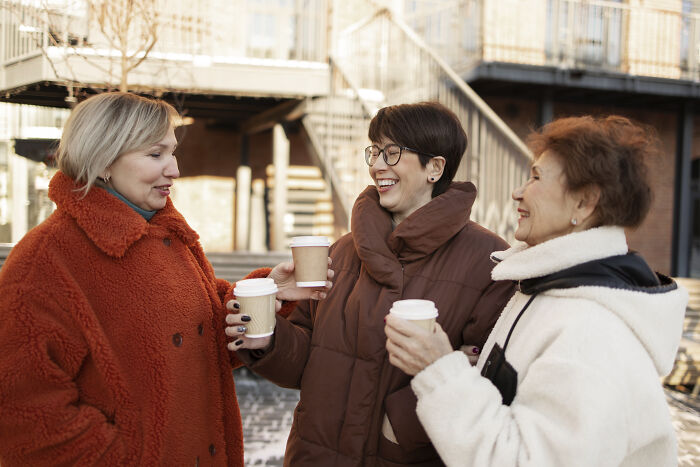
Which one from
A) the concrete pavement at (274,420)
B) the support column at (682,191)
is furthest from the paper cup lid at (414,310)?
the support column at (682,191)

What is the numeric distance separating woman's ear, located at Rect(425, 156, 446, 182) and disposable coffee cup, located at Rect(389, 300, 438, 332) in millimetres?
773

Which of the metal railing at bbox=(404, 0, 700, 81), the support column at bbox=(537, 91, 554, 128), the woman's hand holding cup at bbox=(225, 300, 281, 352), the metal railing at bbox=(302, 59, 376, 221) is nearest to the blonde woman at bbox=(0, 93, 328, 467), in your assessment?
the woman's hand holding cup at bbox=(225, 300, 281, 352)

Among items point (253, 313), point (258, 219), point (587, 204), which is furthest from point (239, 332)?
point (258, 219)

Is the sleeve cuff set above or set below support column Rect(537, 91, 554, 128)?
below

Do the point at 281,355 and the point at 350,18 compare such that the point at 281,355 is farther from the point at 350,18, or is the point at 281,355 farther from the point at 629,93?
the point at 629,93

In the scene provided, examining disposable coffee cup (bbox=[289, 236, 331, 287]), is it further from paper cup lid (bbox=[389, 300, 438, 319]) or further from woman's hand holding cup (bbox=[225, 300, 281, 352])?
paper cup lid (bbox=[389, 300, 438, 319])

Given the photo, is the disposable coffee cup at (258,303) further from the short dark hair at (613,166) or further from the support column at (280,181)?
the support column at (280,181)

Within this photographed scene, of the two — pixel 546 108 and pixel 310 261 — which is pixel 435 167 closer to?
pixel 310 261

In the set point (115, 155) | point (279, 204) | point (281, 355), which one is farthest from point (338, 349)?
point (279, 204)

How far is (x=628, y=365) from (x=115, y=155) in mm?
1482

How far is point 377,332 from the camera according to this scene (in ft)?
6.11

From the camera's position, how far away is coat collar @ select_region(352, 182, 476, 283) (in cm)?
191

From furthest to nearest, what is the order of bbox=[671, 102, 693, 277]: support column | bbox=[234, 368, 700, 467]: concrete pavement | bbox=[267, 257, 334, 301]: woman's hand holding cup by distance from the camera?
bbox=[671, 102, 693, 277]: support column, bbox=[234, 368, 700, 467]: concrete pavement, bbox=[267, 257, 334, 301]: woman's hand holding cup

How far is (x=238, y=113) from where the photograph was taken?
9758mm
